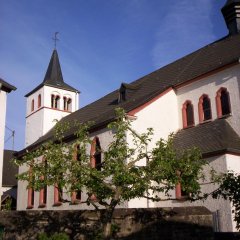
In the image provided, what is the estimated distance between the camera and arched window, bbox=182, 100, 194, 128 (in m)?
22.9

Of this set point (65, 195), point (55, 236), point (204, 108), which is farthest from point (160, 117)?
point (55, 236)

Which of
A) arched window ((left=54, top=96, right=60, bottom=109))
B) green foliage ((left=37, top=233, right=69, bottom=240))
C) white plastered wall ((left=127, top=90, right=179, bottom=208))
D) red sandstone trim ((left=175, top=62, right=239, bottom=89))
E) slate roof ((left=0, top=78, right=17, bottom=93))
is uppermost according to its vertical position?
arched window ((left=54, top=96, right=60, bottom=109))

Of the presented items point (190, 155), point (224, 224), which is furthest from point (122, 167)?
point (224, 224)

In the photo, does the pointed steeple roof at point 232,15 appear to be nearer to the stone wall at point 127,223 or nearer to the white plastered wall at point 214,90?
the white plastered wall at point 214,90

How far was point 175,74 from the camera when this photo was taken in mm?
25562

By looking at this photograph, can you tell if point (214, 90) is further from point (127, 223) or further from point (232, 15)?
point (127, 223)

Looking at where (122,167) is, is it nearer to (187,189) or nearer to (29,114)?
(187,189)

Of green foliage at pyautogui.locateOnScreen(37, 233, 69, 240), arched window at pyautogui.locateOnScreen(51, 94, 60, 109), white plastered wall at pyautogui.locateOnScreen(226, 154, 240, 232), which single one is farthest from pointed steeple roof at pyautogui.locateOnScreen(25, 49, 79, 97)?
green foliage at pyautogui.locateOnScreen(37, 233, 69, 240)

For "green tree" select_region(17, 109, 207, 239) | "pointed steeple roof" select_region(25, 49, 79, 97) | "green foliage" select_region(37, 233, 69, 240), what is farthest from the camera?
"pointed steeple roof" select_region(25, 49, 79, 97)

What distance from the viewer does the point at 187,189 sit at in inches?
478

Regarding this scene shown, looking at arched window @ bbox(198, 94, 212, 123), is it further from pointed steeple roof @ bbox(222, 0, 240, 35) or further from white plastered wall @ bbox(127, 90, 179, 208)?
pointed steeple roof @ bbox(222, 0, 240, 35)

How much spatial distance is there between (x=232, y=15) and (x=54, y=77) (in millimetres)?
18862

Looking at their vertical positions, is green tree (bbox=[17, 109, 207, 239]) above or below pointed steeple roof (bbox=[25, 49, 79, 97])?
below

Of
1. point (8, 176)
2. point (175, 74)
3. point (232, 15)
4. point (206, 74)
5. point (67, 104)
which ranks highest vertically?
point (232, 15)
